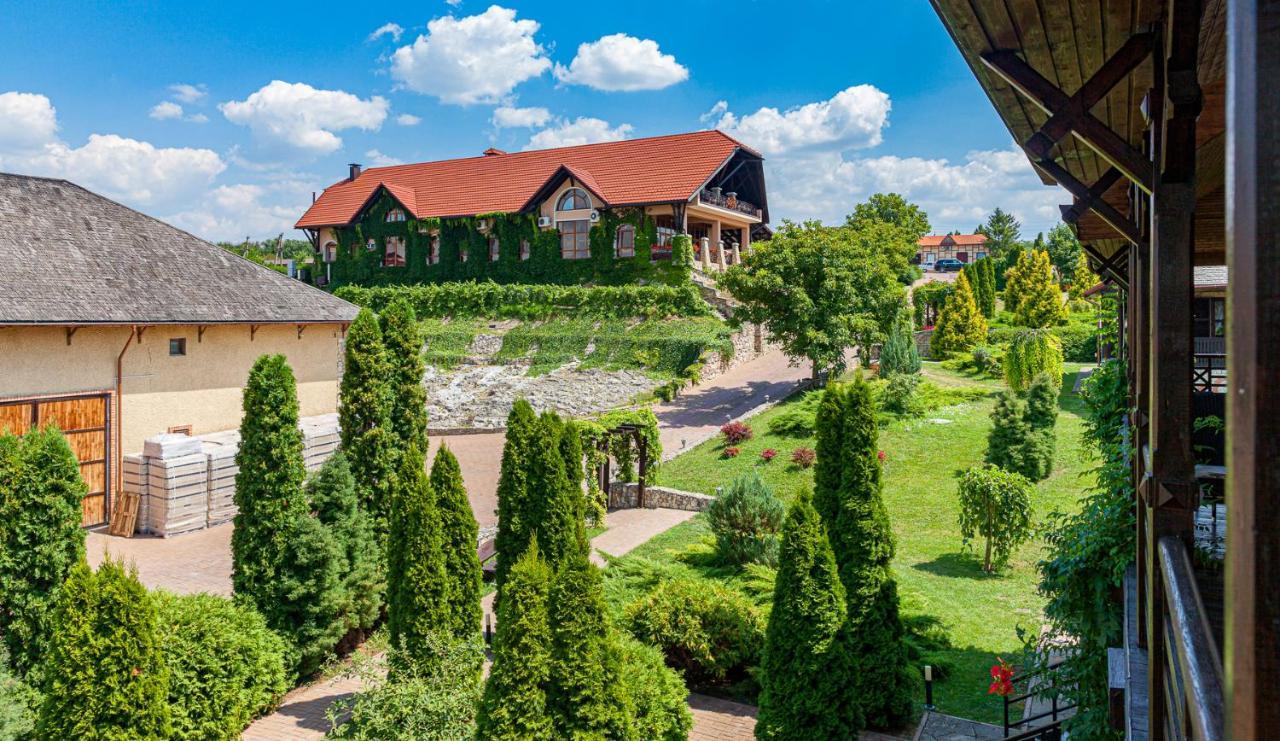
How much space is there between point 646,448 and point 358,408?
28.0ft

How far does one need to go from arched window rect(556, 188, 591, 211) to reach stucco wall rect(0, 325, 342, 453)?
68.1 ft

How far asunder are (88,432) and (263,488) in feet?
28.8

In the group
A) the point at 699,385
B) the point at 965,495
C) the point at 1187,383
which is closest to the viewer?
the point at 1187,383

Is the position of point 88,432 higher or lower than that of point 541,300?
lower

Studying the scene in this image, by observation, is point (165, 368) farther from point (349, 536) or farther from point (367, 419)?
point (349, 536)

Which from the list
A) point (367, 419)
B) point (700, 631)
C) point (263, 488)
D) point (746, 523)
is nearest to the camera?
point (263, 488)

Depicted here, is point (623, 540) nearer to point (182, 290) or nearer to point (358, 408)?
point (358, 408)

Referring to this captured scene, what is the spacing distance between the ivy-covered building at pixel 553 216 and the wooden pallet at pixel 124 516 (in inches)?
1002

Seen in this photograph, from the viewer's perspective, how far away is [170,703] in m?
9.55

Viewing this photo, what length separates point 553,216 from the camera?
42.7 metres

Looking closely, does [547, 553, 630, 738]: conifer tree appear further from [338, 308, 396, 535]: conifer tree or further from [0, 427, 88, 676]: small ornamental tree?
[338, 308, 396, 535]: conifer tree

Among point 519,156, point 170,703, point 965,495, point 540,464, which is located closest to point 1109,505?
point 540,464

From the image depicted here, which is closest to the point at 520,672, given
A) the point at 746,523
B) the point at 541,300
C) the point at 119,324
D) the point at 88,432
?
the point at 746,523

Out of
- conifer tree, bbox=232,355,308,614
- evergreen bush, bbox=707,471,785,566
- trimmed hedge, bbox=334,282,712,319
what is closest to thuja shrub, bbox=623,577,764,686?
evergreen bush, bbox=707,471,785,566
